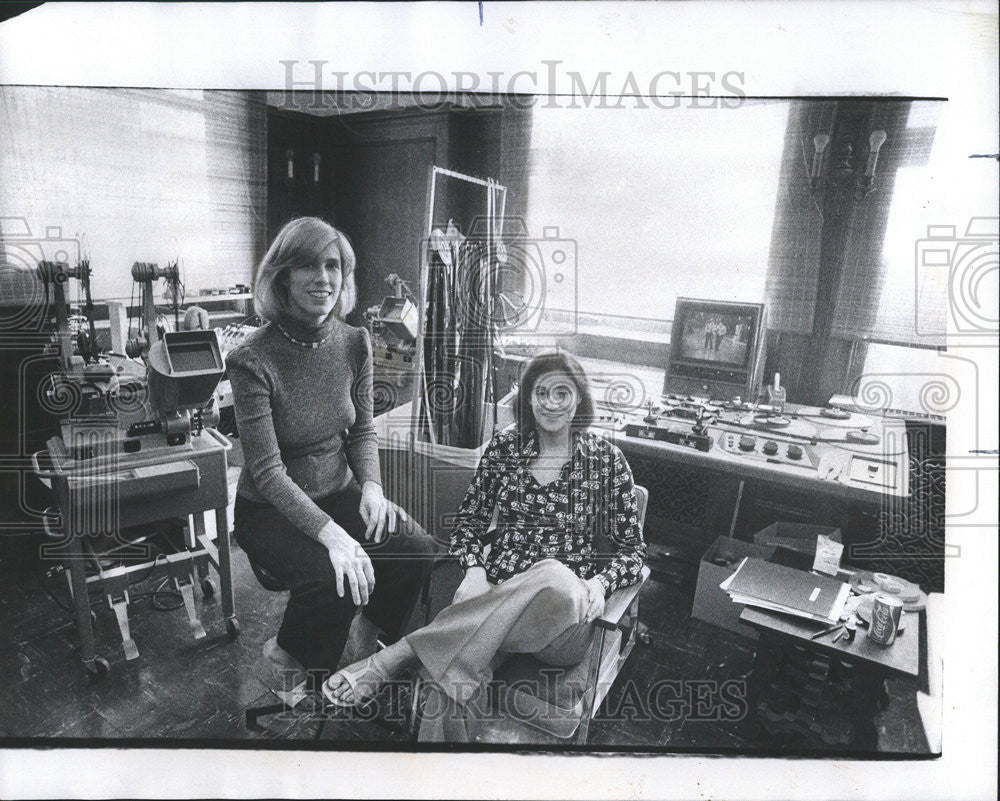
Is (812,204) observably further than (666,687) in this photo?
No

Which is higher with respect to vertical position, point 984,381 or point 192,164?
point 192,164

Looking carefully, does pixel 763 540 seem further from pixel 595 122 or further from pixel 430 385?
pixel 595 122

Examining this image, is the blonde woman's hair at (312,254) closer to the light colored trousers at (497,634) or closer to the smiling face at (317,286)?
the smiling face at (317,286)

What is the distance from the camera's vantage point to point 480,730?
1842 millimetres

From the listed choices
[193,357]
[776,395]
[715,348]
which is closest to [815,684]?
[776,395]

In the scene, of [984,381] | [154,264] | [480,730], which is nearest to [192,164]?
[154,264]

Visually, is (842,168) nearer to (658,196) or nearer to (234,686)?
(658,196)

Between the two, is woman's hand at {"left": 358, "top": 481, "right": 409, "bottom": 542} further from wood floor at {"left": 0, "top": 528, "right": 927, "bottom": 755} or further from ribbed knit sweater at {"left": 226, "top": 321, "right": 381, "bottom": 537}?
wood floor at {"left": 0, "top": 528, "right": 927, "bottom": 755}

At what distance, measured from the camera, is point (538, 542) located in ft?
5.90

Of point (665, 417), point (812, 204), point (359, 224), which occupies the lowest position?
point (665, 417)

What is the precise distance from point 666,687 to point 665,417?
29.1 inches

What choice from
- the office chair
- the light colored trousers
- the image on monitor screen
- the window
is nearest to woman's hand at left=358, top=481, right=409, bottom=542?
the office chair

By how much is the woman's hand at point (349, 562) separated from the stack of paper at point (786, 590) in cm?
94

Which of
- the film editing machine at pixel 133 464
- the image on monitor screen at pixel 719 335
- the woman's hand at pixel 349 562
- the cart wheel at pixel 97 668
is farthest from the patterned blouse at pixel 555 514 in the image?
the cart wheel at pixel 97 668
